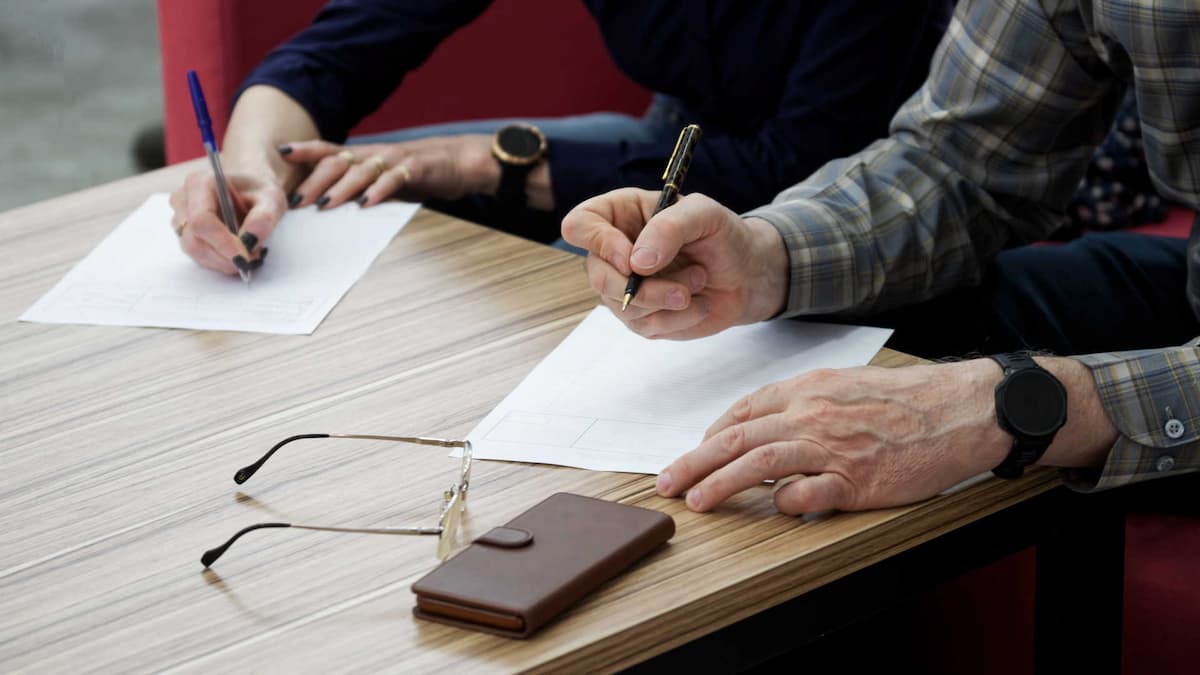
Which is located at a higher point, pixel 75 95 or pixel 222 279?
pixel 222 279

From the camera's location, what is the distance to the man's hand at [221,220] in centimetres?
126

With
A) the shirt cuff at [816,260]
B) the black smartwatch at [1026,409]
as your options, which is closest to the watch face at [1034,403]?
the black smartwatch at [1026,409]

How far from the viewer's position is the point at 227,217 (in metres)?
1.31

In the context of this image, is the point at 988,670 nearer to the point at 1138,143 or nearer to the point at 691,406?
the point at 691,406

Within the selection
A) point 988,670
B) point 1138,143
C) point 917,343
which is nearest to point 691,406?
point 917,343

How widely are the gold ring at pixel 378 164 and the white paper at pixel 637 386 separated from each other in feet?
1.49

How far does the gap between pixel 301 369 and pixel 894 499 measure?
1.67 feet

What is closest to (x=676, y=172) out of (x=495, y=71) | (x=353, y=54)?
(x=353, y=54)

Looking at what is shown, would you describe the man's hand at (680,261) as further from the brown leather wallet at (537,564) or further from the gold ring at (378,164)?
the gold ring at (378,164)

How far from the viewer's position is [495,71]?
236 centimetres

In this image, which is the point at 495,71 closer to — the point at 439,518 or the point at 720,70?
the point at 720,70

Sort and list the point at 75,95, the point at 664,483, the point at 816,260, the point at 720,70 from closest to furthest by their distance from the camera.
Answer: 1. the point at 664,483
2. the point at 816,260
3. the point at 720,70
4. the point at 75,95

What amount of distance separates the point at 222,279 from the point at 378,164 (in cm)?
28

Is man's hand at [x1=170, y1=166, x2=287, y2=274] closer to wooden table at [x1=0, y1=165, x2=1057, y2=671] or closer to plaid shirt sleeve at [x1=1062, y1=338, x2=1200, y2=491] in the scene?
wooden table at [x1=0, y1=165, x2=1057, y2=671]
